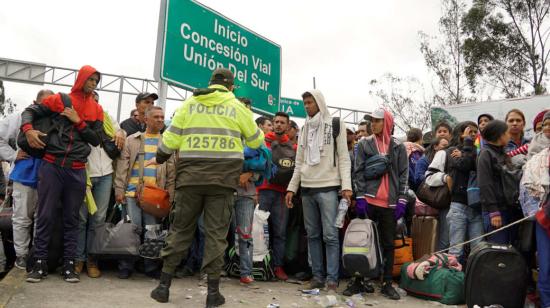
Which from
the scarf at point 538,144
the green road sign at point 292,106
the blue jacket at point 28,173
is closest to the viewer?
the scarf at point 538,144

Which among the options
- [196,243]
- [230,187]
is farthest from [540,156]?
[196,243]

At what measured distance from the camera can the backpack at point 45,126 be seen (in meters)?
4.25

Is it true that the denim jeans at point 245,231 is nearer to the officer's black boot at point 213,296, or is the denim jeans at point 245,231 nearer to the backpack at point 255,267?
the backpack at point 255,267

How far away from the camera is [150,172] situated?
16.3ft

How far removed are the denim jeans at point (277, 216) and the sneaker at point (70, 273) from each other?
6.89ft

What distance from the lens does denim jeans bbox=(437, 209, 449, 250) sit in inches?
215

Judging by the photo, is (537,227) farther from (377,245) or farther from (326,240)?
(326,240)

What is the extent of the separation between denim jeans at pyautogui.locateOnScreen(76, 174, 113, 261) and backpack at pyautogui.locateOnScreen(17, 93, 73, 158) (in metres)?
0.69

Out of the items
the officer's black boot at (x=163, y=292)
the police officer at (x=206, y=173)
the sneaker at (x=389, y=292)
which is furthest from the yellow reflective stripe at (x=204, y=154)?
the sneaker at (x=389, y=292)

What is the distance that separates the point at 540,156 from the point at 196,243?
368 centimetres

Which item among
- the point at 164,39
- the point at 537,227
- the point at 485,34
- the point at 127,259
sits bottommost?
the point at 127,259

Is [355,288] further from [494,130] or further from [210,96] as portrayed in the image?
[210,96]

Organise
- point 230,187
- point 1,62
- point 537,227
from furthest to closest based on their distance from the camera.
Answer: point 1,62, point 537,227, point 230,187

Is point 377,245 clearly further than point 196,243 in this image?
No
